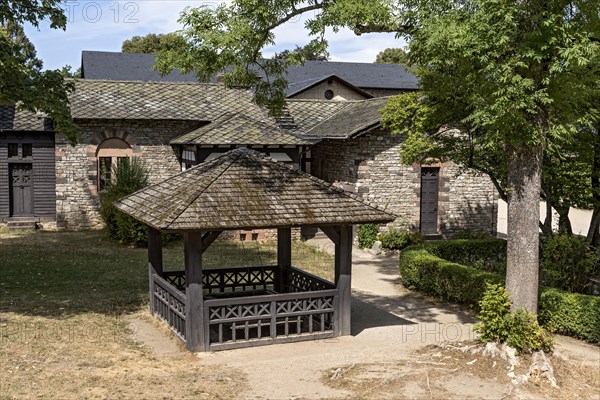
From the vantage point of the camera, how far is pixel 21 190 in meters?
24.2

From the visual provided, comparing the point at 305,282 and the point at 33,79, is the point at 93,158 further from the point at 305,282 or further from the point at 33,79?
the point at 305,282

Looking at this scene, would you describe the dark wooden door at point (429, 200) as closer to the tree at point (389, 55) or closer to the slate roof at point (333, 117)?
the slate roof at point (333, 117)

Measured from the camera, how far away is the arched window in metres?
23.5

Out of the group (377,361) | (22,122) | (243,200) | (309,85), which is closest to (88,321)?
(243,200)

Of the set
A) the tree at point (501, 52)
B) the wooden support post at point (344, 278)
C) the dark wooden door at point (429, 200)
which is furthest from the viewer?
the dark wooden door at point (429, 200)

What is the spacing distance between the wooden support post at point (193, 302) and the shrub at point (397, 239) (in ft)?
39.2

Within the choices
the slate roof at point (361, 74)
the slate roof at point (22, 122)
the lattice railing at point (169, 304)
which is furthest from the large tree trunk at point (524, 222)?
the slate roof at point (361, 74)

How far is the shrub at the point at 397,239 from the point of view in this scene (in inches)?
859

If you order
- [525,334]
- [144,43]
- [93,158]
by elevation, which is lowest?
[525,334]

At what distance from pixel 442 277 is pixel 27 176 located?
1621cm

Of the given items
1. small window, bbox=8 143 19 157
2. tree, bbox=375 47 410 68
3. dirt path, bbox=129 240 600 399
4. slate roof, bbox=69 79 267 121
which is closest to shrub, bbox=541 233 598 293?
dirt path, bbox=129 240 600 399

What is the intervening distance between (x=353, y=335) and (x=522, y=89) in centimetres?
519

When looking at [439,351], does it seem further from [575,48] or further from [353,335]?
[575,48]

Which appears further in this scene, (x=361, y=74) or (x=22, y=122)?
(x=361, y=74)
